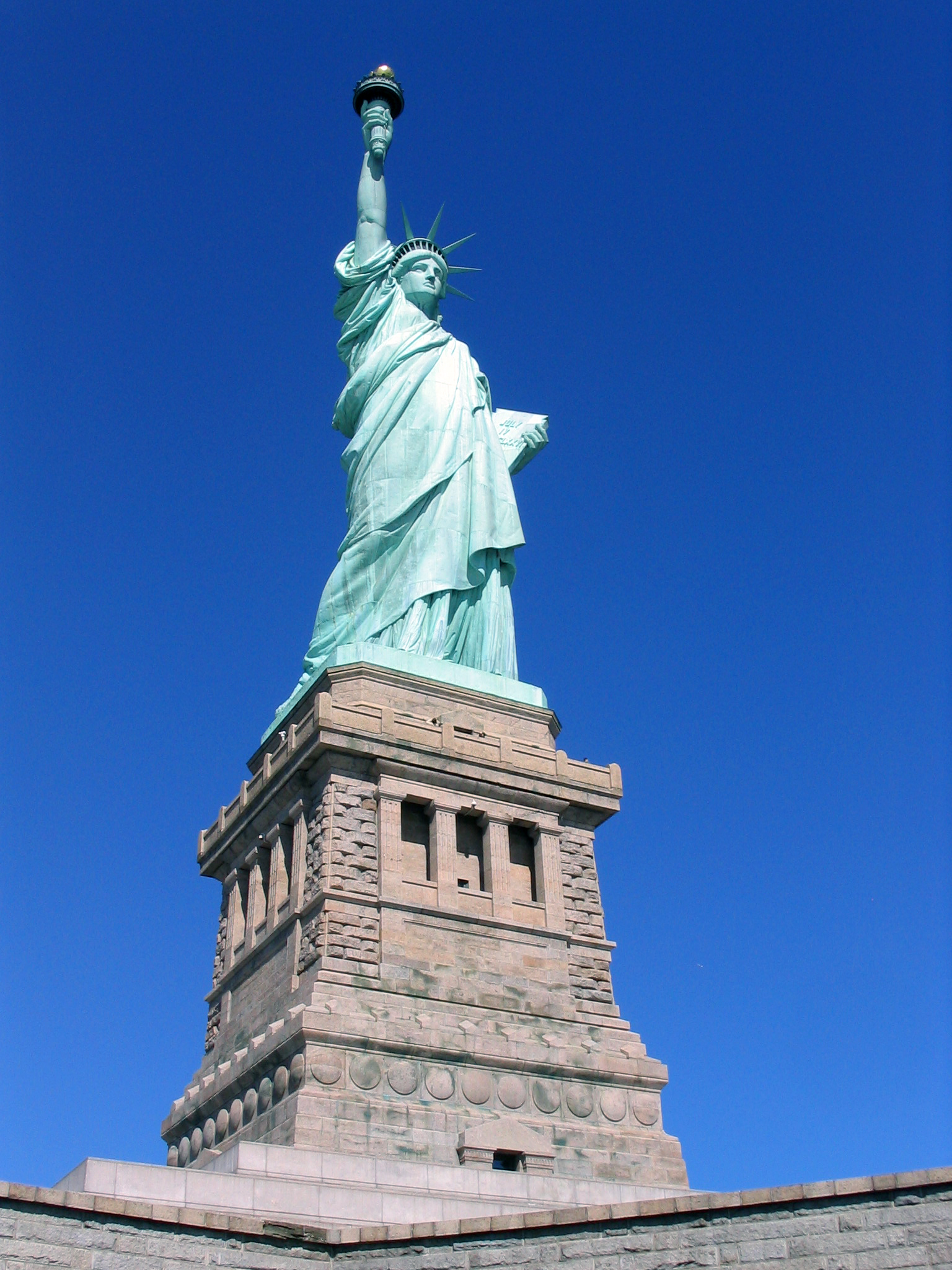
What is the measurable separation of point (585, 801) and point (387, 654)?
4523mm

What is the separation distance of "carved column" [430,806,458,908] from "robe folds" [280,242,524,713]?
3.88m

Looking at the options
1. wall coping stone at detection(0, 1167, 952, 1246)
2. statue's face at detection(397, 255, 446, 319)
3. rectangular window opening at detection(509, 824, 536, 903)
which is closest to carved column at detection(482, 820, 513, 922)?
rectangular window opening at detection(509, 824, 536, 903)

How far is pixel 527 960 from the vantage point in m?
23.4

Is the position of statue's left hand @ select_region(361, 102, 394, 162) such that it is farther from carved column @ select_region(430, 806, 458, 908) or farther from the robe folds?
carved column @ select_region(430, 806, 458, 908)

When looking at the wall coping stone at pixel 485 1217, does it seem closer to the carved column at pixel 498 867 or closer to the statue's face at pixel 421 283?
the carved column at pixel 498 867

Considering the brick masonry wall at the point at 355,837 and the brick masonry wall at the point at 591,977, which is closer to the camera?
the brick masonry wall at the point at 355,837

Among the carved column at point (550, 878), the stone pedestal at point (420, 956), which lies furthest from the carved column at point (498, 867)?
the carved column at point (550, 878)

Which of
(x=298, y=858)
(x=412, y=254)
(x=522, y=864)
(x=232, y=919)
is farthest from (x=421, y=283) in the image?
(x=232, y=919)

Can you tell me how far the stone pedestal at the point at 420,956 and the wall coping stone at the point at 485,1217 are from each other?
4.88 meters

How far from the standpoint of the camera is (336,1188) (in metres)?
17.3

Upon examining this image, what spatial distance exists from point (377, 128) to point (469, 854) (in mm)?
21149

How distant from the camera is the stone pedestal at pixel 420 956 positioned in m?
20.7

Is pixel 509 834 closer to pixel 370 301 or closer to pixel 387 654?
pixel 387 654

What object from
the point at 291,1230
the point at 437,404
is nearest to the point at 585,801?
the point at 437,404
